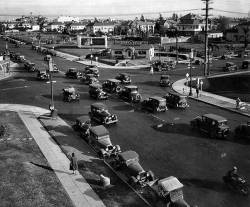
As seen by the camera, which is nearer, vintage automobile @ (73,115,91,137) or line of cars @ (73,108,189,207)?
line of cars @ (73,108,189,207)

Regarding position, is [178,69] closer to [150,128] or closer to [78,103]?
[78,103]

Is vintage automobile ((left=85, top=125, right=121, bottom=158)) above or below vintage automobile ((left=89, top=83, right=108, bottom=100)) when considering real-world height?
below

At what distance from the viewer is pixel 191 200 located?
61.3 feet

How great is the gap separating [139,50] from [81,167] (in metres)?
61.6

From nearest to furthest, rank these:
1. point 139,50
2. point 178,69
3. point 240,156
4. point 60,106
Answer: point 240,156, point 60,106, point 178,69, point 139,50

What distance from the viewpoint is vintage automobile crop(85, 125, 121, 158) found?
24.5 metres

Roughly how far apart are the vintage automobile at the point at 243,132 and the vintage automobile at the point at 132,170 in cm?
1145

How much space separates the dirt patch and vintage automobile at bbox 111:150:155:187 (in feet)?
Answer: 13.8

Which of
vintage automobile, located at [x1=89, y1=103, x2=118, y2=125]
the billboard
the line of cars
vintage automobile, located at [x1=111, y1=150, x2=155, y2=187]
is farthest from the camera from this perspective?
the billboard

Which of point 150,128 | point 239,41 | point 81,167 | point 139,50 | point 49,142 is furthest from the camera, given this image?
point 239,41

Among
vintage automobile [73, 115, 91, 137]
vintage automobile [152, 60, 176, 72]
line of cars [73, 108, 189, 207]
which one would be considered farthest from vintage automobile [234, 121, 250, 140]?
vintage automobile [152, 60, 176, 72]

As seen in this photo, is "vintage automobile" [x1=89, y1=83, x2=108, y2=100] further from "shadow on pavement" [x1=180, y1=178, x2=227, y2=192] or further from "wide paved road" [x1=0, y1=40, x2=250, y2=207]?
"shadow on pavement" [x1=180, y1=178, x2=227, y2=192]

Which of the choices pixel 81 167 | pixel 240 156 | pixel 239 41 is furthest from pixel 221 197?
pixel 239 41

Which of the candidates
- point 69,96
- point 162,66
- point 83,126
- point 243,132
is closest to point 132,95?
point 69,96
